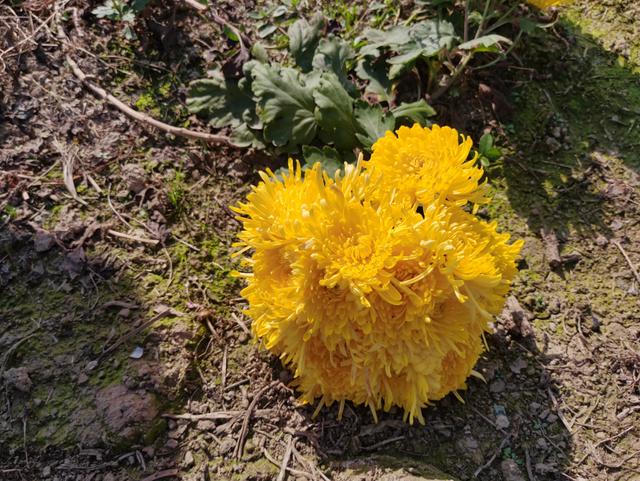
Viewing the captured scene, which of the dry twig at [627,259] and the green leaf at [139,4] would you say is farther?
the green leaf at [139,4]

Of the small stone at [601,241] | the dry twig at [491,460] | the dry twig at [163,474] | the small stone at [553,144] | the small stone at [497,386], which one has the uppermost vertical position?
the small stone at [553,144]

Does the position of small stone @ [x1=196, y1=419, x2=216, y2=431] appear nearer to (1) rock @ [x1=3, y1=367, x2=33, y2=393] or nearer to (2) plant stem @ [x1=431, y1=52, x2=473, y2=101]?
(1) rock @ [x1=3, y1=367, x2=33, y2=393]

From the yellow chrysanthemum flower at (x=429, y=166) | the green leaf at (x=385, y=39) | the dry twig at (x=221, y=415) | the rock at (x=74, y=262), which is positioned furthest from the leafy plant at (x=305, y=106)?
the dry twig at (x=221, y=415)

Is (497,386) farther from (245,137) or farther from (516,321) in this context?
(245,137)

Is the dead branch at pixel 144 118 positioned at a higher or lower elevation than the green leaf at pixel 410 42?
lower

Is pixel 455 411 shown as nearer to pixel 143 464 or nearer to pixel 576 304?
pixel 576 304

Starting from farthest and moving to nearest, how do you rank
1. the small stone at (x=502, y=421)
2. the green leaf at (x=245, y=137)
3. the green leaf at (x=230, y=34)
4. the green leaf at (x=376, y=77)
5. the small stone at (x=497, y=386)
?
the green leaf at (x=230, y=34)
the green leaf at (x=376, y=77)
the green leaf at (x=245, y=137)
the small stone at (x=497, y=386)
the small stone at (x=502, y=421)

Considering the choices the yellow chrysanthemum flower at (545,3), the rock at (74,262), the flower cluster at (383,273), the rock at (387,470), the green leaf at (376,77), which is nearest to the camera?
the flower cluster at (383,273)

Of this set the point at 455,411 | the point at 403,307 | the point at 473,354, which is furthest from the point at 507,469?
the point at 403,307

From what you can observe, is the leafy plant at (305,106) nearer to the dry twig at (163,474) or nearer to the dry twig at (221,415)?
the dry twig at (221,415)
